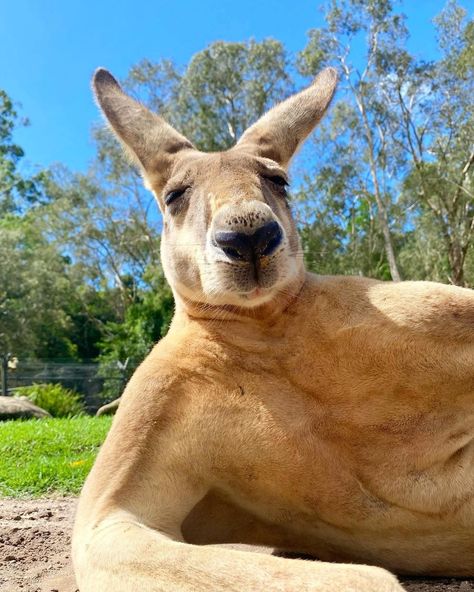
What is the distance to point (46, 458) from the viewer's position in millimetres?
7457

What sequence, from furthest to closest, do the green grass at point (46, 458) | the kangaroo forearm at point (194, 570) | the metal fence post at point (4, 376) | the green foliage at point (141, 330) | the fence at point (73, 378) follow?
the green foliage at point (141, 330), the fence at point (73, 378), the metal fence post at point (4, 376), the green grass at point (46, 458), the kangaroo forearm at point (194, 570)

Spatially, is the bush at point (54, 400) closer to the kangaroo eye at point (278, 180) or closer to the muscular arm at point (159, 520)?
the kangaroo eye at point (278, 180)

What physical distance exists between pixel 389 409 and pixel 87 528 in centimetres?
107

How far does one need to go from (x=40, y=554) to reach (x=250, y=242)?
7.46 ft

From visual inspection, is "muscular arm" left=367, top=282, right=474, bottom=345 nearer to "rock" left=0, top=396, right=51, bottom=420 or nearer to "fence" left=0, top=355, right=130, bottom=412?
"rock" left=0, top=396, right=51, bottom=420

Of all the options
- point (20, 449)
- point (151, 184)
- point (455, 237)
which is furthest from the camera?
point (455, 237)

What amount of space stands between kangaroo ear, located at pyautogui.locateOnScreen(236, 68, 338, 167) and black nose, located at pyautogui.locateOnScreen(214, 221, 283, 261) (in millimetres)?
1033

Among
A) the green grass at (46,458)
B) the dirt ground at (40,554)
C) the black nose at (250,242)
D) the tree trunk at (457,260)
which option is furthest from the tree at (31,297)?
the black nose at (250,242)

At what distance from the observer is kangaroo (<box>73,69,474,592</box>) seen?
2188mm

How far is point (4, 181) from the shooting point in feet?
132

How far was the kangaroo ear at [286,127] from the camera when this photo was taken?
11.0 ft

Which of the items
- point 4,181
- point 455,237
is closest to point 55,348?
point 4,181

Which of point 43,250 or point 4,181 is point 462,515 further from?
point 4,181

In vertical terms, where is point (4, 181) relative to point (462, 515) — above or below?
above
